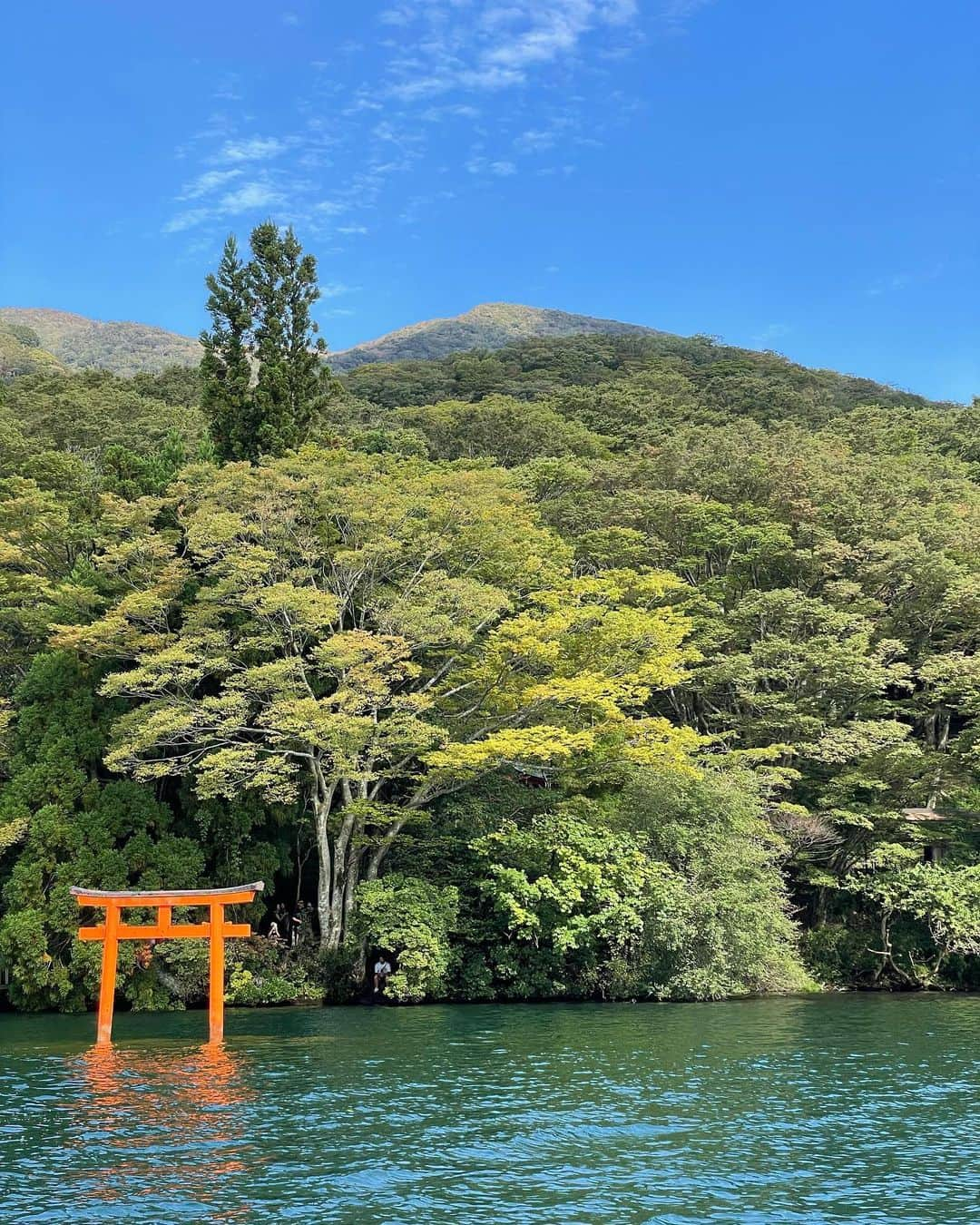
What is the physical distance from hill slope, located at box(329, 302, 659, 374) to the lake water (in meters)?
121

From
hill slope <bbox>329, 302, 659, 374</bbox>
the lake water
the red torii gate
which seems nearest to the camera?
the lake water

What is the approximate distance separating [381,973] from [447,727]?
504 centimetres

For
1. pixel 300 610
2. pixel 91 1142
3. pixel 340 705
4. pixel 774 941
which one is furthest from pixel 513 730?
pixel 91 1142

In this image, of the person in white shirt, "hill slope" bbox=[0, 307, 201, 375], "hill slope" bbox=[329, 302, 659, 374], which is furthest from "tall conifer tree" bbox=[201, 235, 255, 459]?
"hill slope" bbox=[329, 302, 659, 374]

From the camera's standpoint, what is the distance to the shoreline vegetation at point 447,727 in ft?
68.6

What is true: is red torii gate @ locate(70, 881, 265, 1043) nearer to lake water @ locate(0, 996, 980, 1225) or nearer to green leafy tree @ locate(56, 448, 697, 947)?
lake water @ locate(0, 996, 980, 1225)

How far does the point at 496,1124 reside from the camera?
34.6 feet

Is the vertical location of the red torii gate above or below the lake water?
above

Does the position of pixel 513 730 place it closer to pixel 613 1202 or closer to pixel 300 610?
pixel 300 610

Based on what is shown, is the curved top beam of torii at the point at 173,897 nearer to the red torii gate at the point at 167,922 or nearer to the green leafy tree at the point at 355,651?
the red torii gate at the point at 167,922

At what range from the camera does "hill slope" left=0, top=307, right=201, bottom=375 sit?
396 feet

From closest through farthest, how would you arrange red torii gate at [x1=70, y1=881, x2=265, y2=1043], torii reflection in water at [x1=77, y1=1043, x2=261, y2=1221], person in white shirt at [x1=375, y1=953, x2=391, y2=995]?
torii reflection in water at [x1=77, y1=1043, x2=261, y2=1221]
red torii gate at [x1=70, y1=881, x2=265, y2=1043]
person in white shirt at [x1=375, y1=953, x2=391, y2=995]

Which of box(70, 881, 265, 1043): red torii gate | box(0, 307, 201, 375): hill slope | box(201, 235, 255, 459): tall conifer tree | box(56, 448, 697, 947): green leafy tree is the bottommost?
box(70, 881, 265, 1043): red torii gate

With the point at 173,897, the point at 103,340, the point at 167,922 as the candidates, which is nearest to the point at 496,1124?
the point at 173,897
